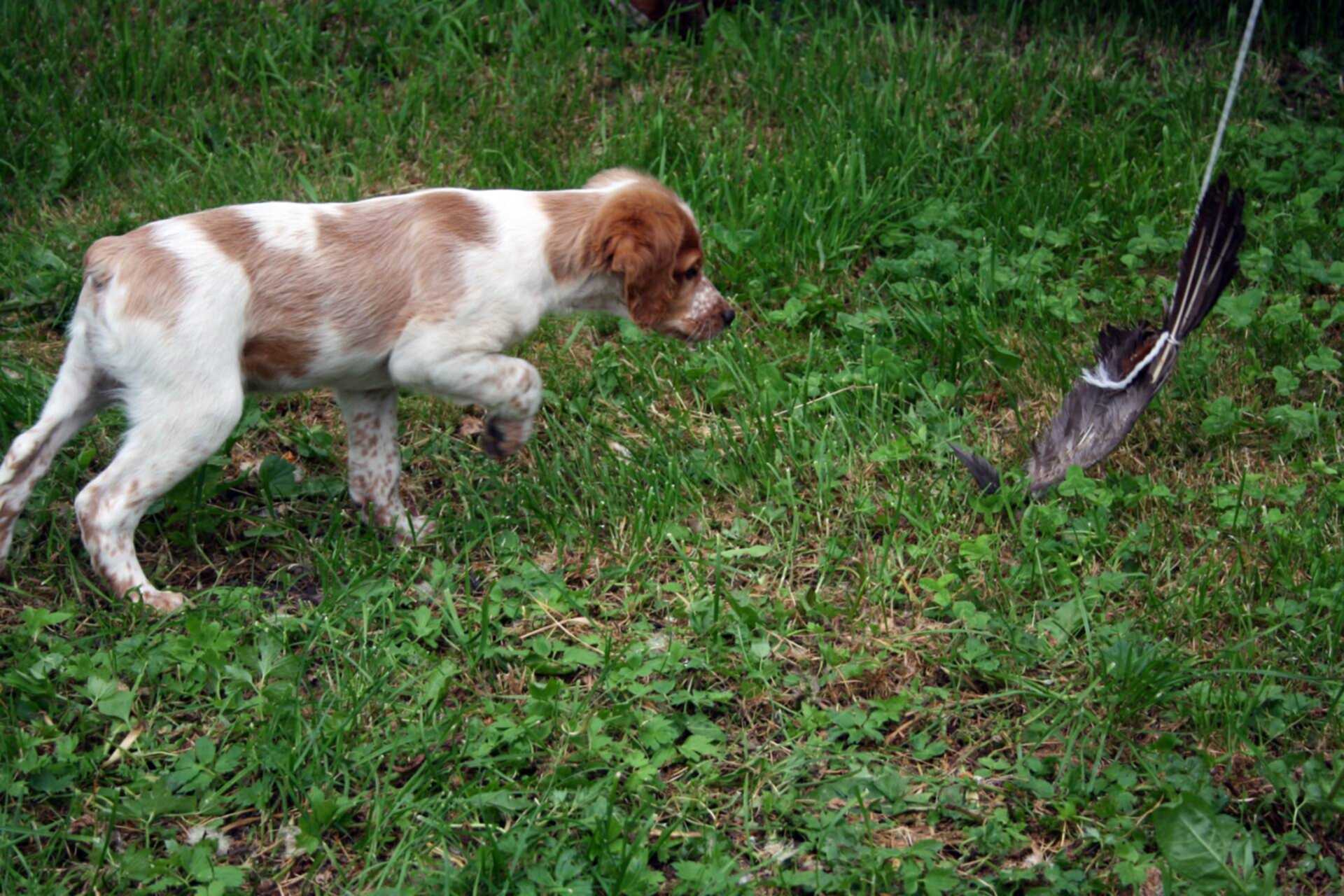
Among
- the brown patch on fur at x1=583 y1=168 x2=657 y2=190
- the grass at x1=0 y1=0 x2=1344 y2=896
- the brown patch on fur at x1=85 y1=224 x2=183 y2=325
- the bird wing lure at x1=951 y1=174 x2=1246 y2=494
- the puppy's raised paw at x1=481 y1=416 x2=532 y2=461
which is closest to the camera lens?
the grass at x1=0 y1=0 x2=1344 y2=896

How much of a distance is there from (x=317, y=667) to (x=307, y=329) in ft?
2.99

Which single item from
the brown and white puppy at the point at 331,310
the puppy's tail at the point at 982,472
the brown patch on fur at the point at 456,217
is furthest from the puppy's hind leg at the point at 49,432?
the puppy's tail at the point at 982,472

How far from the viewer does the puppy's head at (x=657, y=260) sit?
3930 millimetres

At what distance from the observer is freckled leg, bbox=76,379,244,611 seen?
140 inches

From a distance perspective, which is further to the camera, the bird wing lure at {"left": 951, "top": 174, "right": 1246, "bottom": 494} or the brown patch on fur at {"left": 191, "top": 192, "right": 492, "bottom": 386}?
the bird wing lure at {"left": 951, "top": 174, "right": 1246, "bottom": 494}

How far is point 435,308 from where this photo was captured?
379 centimetres

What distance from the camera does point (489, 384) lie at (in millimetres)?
3863

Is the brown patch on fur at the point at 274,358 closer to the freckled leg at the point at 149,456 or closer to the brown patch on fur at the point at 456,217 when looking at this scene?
the freckled leg at the point at 149,456

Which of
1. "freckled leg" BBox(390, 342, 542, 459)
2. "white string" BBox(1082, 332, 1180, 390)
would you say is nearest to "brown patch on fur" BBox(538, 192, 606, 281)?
"freckled leg" BBox(390, 342, 542, 459)

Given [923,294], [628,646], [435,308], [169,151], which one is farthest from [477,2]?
[628,646]

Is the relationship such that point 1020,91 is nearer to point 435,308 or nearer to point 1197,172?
point 1197,172

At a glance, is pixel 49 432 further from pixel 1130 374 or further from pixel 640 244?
pixel 1130 374

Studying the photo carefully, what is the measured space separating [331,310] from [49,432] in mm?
836

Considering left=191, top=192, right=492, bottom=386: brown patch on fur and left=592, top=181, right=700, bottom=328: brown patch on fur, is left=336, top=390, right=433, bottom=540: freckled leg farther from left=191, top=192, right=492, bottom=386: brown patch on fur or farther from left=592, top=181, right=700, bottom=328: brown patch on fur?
left=592, top=181, right=700, bottom=328: brown patch on fur
